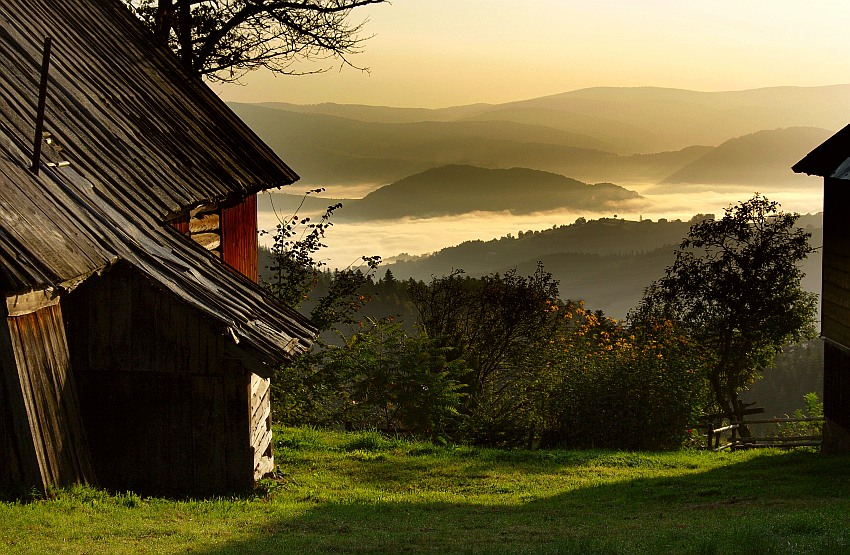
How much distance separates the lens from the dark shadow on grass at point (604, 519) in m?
8.19

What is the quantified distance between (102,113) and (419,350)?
8781 mm

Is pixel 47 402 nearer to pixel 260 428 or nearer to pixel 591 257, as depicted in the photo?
pixel 260 428

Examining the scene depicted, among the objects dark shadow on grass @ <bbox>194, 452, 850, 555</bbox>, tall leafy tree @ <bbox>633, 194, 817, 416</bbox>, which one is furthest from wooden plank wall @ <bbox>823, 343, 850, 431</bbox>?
tall leafy tree @ <bbox>633, 194, 817, 416</bbox>

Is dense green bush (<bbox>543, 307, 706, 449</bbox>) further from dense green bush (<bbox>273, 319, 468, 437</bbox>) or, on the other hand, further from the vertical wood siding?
the vertical wood siding

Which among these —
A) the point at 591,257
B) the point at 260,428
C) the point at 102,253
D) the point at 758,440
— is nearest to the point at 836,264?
the point at 758,440

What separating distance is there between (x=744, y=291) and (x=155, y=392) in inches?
1110

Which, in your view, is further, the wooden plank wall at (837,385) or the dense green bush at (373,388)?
the dense green bush at (373,388)

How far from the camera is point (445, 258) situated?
452 feet

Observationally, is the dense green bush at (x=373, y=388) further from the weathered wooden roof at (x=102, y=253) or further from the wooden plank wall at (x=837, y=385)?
the wooden plank wall at (x=837, y=385)

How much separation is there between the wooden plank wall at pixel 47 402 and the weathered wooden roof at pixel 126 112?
2485 mm

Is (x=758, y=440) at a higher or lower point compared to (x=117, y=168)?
lower

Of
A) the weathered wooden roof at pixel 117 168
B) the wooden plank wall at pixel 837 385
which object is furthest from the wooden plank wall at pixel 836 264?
the weathered wooden roof at pixel 117 168

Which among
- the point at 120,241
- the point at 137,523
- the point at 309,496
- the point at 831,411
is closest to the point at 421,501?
the point at 309,496

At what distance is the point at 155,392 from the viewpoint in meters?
10.7
